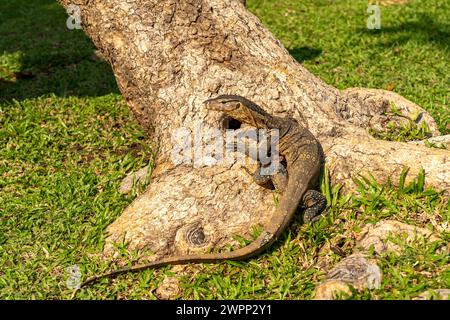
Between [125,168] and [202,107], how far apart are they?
125 cm

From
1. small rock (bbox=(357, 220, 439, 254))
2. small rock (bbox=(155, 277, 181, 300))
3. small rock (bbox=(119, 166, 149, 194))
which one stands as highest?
small rock (bbox=(119, 166, 149, 194))

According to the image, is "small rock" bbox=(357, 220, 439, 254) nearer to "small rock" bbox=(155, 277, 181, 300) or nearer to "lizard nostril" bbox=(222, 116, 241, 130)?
"small rock" bbox=(155, 277, 181, 300)

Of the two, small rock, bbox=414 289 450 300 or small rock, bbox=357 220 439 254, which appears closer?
small rock, bbox=414 289 450 300

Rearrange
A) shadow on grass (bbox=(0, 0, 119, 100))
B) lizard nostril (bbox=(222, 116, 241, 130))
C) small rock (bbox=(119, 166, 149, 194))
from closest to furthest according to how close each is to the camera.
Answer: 1. lizard nostril (bbox=(222, 116, 241, 130))
2. small rock (bbox=(119, 166, 149, 194))
3. shadow on grass (bbox=(0, 0, 119, 100))

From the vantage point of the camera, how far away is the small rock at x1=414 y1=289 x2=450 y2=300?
11.6 ft

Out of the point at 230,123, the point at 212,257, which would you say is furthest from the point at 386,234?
the point at 230,123

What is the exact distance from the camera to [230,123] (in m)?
5.18

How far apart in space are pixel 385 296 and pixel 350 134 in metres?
1.95

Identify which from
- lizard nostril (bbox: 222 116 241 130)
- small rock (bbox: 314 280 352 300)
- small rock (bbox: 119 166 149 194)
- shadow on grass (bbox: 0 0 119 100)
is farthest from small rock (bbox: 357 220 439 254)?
shadow on grass (bbox: 0 0 119 100)

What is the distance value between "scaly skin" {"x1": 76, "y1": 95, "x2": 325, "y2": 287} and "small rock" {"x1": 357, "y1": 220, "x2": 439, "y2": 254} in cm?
46

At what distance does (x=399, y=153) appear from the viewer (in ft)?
15.4

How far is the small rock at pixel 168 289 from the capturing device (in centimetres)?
409

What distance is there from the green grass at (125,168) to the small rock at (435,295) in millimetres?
65

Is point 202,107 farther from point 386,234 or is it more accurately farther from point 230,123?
point 386,234
